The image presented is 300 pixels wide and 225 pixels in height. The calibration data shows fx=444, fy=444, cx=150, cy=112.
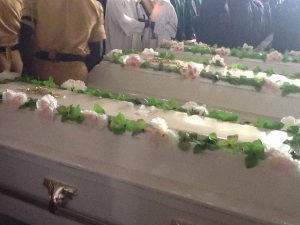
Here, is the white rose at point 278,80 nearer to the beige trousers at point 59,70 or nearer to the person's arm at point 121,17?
the beige trousers at point 59,70

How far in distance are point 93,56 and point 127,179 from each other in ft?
5.32

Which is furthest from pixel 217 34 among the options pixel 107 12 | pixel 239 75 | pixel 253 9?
pixel 239 75

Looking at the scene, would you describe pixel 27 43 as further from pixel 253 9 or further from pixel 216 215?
pixel 253 9

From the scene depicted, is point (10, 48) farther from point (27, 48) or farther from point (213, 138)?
point (213, 138)

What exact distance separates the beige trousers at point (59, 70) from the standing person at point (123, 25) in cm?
126

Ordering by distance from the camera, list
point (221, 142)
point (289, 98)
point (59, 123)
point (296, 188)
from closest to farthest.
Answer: point (296, 188) → point (221, 142) → point (59, 123) → point (289, 98)

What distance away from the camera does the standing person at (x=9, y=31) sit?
286 cm

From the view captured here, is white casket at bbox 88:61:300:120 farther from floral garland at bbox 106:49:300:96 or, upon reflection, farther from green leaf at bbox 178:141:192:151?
green leaf at bbox 178:141:192:151

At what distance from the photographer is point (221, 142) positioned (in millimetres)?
1618

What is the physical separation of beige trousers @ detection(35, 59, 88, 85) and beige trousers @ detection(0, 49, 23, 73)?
0.39ft

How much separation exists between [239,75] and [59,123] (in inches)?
58.4

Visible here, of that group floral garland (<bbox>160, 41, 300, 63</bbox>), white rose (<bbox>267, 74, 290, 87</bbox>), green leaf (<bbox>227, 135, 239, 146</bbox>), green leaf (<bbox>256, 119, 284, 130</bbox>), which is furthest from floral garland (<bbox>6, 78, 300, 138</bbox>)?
floral garland (<bbox>160, 41, 300, 63</bbox>)

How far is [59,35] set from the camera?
2867 millimetres

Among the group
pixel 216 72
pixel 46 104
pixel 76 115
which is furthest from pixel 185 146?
pixel 216 72
